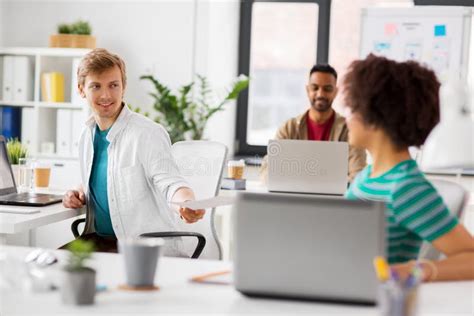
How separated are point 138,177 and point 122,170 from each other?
0.23 feet

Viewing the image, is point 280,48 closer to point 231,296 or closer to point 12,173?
point 12,173

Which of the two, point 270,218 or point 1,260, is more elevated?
point 270,218

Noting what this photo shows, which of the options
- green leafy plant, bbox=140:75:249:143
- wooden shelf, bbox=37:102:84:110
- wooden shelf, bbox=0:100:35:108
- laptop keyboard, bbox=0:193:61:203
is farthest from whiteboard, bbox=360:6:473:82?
laptop keyboard, bbox=0:193:61:203

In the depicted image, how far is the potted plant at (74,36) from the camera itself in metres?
5.59

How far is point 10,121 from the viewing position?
5.66 meters

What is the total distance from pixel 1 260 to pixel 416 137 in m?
1.07

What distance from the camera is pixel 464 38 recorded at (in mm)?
5465

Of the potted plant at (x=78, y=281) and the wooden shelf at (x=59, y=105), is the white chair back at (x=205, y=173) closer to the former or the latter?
the potted plant at (x=78, y=281)

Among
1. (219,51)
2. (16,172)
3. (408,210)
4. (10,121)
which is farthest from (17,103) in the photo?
(408,210)

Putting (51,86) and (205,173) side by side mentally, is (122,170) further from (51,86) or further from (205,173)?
(51,86)


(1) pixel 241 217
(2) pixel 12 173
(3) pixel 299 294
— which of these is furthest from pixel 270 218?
(2) pixel 12 173

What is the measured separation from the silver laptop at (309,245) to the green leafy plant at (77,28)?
4.42 meters

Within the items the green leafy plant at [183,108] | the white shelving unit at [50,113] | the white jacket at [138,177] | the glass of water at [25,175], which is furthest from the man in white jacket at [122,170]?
the white shelving unit at [50,113]

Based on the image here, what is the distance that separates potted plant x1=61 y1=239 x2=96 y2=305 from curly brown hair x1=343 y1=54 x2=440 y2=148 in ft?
2.54
